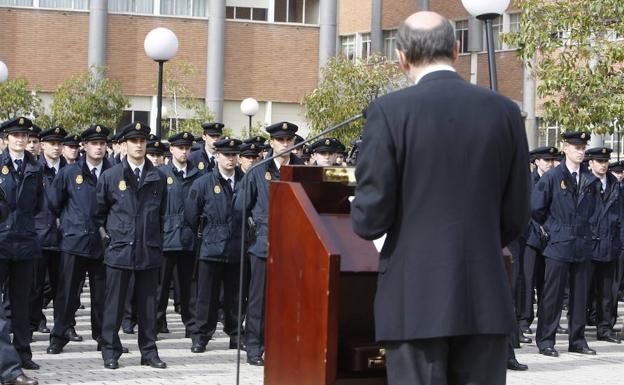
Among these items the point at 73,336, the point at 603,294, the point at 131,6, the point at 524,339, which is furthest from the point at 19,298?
the point at 131,6

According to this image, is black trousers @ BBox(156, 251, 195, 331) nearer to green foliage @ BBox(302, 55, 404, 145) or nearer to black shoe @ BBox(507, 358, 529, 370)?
black shoe @ BBox(507, 358, 529, 370)

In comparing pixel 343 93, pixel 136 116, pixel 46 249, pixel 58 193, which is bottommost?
pixel 46 249

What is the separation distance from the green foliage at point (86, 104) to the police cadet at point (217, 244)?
22.1m

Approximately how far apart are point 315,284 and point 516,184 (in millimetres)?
985

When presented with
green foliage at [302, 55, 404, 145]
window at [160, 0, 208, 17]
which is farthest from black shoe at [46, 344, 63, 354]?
window at [160, 0, 208, 17]

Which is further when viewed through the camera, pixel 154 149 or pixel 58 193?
pixel 154 149

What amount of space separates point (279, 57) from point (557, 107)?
28.1m

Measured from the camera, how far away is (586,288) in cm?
1370

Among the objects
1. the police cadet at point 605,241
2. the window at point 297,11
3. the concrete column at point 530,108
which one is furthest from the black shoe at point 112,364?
the window at point 297,11

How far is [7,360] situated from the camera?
945 centimetres

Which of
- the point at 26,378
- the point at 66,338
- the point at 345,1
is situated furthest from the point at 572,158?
the point at 345,1

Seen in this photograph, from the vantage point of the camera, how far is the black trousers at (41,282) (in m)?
13.0

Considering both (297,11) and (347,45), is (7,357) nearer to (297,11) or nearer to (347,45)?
(297,11)

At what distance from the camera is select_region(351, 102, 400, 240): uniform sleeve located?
15.9 feet
